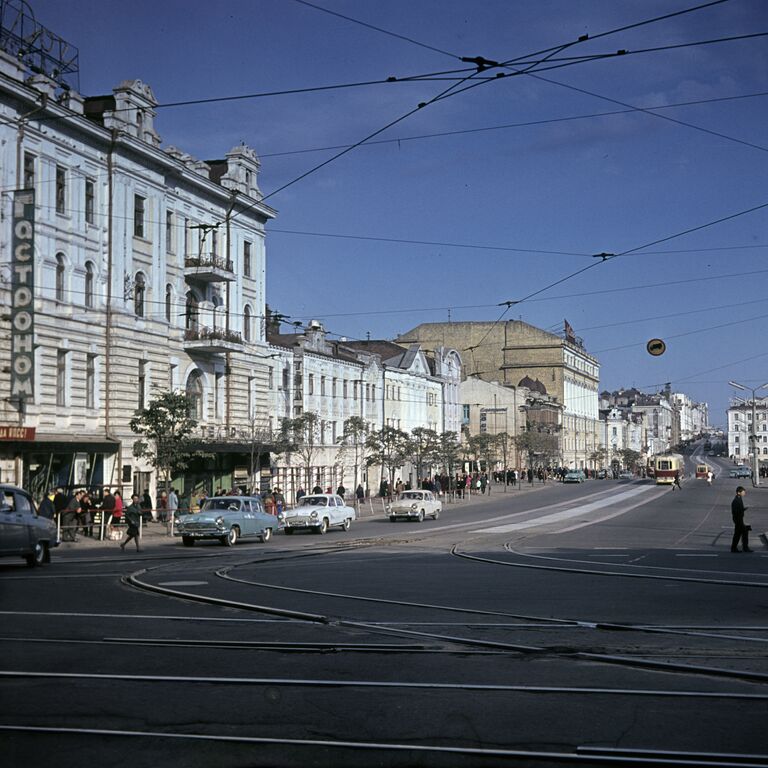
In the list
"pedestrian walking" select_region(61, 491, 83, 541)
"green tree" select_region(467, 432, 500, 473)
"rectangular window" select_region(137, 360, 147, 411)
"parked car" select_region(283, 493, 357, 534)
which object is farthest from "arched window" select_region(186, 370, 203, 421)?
"green tree" select_region(467, 432, 500, 473)

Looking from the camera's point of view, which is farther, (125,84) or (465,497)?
(465,497)

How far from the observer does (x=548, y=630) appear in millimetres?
13391

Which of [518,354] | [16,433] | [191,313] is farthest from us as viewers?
[518,354]

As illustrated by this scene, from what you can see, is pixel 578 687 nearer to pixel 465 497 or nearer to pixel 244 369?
pixel 244 369

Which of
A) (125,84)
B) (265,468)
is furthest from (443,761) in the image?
(265,468)

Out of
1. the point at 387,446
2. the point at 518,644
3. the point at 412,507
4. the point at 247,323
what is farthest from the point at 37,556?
the point at 387,446

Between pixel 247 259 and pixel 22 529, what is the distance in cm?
3474

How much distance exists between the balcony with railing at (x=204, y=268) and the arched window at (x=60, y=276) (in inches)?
362

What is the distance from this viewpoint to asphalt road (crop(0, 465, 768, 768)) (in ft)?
25.5

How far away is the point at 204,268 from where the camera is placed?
49188mm

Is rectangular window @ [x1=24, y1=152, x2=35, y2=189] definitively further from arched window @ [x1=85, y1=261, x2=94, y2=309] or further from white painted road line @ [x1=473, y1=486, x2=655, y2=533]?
white painted road line @ [x1=473, y1=486, x2=655, y2=533]

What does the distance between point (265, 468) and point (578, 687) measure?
158 feet

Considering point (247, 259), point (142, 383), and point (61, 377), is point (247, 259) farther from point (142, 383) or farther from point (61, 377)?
point (61, 377)

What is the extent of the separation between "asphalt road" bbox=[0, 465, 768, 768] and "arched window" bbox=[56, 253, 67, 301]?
18.9m
